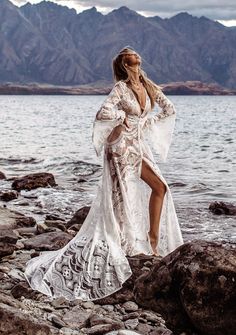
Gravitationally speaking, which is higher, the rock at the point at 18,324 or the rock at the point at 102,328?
the rock at the point at 18,324

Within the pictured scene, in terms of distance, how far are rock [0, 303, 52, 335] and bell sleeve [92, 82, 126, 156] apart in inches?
124

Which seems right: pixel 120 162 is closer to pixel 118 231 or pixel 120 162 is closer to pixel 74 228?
pixel 118 231

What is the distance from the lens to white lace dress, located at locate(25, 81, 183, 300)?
24.6 feet

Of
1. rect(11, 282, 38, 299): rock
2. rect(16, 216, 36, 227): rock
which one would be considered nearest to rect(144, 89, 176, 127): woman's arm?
rect(11, 282, 38, 299): rock

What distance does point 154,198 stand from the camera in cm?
835

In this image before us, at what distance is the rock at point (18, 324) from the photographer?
514 centimetres

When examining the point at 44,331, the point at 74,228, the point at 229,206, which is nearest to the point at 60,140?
the point at 229,206

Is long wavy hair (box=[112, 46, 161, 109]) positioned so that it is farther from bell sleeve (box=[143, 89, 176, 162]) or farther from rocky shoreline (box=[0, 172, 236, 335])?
rocky shoreline (box=[0, 172, 236, 335])

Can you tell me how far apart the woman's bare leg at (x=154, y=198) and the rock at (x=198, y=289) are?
2392 millimetres

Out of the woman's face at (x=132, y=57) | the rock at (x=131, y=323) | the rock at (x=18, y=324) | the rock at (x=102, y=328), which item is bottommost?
the rock at (x=131, y=323)

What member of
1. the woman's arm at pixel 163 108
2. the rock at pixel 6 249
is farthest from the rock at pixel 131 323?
the rock at pixel 6 249

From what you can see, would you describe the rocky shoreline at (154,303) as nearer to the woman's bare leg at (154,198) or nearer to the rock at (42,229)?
the woman's bare leg at (154,198)

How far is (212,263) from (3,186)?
18.0 m

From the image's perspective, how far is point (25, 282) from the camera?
761 centimetres
